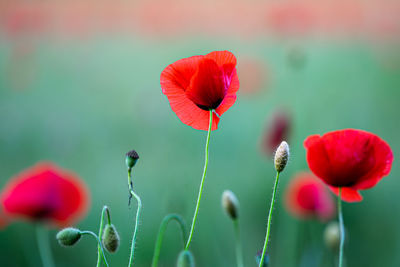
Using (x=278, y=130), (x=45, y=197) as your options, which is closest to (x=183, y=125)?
(x=278, y=130)

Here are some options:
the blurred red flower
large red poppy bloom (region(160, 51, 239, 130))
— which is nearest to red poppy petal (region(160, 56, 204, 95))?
large red poppy bloom (region(160, 51, 239, 130))

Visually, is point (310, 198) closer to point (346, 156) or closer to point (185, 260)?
point (346, 156)

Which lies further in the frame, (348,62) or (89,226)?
(348,62)

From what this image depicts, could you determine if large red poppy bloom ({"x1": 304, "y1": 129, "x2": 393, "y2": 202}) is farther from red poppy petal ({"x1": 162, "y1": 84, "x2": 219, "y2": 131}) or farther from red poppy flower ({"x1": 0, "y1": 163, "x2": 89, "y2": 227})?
red poppy flower ({"x1": 0, "y1": 163, "x2": 89, "y2": 227})

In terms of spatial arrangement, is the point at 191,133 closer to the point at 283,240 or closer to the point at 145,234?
the point at 145,234

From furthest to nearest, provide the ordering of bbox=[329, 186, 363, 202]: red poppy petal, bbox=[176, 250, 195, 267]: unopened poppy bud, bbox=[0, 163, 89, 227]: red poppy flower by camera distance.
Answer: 1. bbox=[0, 163, 89, 227]: red poppy flower
2. bbox=[329, 186, 363, 202]: red poppy petal
3. bbox=[176, 250, 195, 267]: unopened poppy bud

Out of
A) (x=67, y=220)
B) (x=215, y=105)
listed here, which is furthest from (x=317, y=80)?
(x=215, y=105)

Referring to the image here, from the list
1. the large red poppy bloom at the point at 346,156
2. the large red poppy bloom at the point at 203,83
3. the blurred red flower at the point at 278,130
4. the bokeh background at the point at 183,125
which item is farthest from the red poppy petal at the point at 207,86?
the blurred red flower at the point at 278,130
